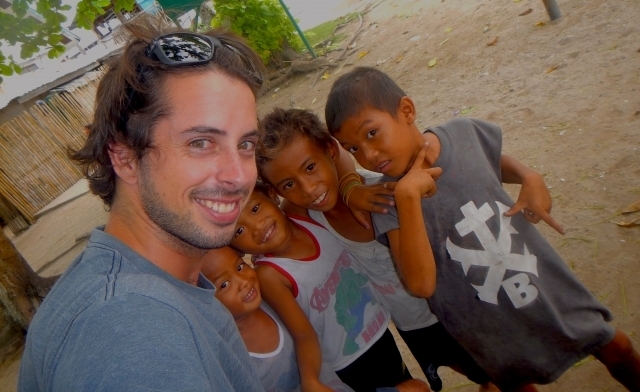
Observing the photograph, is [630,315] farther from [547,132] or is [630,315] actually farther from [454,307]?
[547,132]

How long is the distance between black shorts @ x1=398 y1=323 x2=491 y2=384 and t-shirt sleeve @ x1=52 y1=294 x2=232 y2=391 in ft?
4.73

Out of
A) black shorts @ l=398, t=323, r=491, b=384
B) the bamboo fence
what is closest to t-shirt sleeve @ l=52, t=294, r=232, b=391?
black shorts @ l=398, t=323, r=491, b=384

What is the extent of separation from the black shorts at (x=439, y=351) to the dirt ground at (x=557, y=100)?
0.43 meters

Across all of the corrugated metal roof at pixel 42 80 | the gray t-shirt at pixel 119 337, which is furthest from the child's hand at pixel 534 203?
the corrugated metal roof at pixel 42 80

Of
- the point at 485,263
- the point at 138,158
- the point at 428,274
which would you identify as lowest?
the point at 485,263

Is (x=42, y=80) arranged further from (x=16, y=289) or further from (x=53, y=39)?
(x=16, y=289)

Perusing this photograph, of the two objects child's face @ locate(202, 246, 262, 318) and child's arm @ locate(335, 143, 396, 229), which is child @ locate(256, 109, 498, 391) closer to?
child's arm @ locate(335, 143, 396, 229)

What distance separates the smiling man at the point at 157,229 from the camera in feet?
3.19

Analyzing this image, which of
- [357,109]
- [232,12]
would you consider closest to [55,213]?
[232,12]

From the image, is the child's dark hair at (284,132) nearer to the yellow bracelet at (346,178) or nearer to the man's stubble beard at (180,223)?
the yellow bracelet at (346,178)

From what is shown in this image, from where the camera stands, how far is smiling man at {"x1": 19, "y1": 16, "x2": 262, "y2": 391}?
97cm

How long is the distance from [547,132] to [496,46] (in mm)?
2518

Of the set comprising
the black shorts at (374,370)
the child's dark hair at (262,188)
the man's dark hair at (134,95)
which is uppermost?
the man's dark hair at (134,95)

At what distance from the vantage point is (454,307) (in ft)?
6.28
